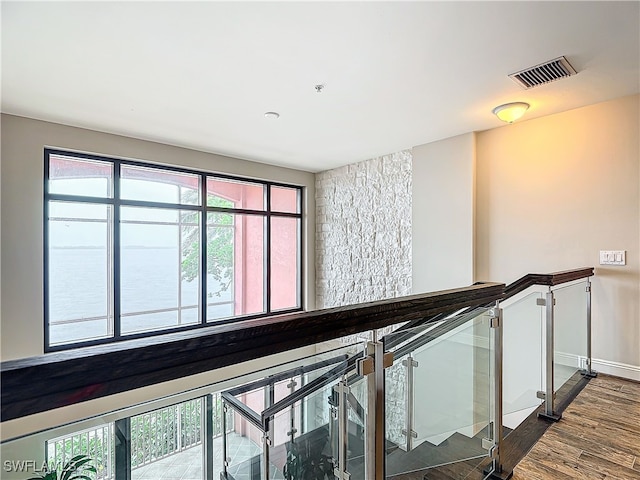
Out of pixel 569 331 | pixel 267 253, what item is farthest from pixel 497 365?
pixel 267 253

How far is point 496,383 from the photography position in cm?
196

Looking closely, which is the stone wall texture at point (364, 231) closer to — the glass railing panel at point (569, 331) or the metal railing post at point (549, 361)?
the glass railing panel at point (569, 331)

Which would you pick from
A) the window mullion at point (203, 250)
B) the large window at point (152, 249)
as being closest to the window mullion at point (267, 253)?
the large window at point (152, 249)

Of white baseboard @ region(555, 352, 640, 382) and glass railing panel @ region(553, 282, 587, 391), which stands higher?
glass railing panel @ region(553, 282, 587, 391)

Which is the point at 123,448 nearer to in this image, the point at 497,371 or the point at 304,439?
the point at 304,439

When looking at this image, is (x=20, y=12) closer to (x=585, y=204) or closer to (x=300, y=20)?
(x=300, y=20)

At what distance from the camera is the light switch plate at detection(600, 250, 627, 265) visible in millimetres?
3196

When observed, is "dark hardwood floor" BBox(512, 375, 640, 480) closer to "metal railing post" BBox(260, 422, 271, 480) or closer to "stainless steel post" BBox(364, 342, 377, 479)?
"stainless steel post" BBox(364, 342, 377, 479)

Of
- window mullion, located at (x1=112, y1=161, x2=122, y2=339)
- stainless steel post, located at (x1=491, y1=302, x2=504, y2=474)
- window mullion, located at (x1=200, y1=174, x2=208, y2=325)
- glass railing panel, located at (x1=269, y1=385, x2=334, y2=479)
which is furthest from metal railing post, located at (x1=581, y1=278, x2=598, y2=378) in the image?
window mullion, located at (x1=112, y1=161, x2=122, y2=339)

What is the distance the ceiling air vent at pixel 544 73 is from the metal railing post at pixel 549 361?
174cm

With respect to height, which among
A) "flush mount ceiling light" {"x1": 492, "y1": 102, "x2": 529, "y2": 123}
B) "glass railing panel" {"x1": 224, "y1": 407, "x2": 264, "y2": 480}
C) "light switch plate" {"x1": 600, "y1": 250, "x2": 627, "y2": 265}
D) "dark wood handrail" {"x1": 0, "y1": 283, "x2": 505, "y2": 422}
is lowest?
"glass railing panel" {"x1": 224, "y1": 407, "x2": 264, "y2": 480}

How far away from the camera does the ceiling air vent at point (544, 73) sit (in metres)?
2.63

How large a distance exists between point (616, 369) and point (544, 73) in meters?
2.73

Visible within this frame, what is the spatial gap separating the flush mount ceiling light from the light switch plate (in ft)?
5.11
